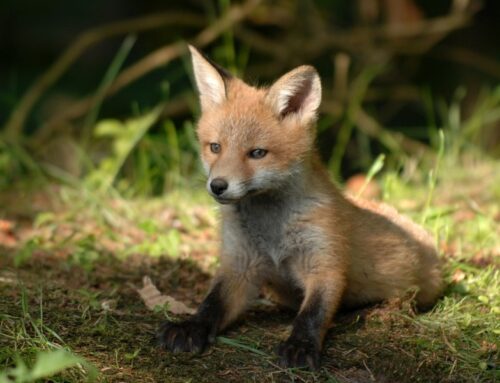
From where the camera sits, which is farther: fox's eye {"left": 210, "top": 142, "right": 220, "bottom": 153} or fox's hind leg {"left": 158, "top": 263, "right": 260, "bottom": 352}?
fox's eye {"left": 210, "top": 142, "right": 220, "bottom": 153}

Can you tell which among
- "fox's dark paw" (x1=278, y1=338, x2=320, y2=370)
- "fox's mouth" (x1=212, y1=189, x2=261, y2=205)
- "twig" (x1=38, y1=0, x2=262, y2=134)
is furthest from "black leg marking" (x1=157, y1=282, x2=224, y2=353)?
"twig" (x1=38, y1=0, x2=262, y2=134)

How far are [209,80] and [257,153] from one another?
633mm

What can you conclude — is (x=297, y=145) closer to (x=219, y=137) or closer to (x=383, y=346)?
(x=219, y=137)

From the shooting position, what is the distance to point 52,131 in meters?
8.14

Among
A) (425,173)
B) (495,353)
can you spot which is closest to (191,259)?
(495,353)

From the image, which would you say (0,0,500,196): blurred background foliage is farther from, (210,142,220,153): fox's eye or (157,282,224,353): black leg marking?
(157,282,224,353): black leg marking

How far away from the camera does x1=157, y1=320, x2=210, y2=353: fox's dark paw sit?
369 cm

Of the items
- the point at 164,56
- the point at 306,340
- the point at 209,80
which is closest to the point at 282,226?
the point at 306,340

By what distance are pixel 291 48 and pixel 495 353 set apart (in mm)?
5798

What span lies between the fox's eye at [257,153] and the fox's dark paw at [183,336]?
0.87 metres

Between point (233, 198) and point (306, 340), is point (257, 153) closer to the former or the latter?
point (233, 198)

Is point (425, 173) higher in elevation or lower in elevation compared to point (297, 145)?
lower

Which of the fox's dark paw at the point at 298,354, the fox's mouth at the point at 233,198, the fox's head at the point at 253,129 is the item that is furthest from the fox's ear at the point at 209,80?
the fox's dark paw at the point at 298,354

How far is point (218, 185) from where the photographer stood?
371 cm
